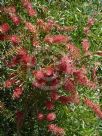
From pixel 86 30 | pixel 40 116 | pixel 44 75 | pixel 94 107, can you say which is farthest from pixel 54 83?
pixel 86 30

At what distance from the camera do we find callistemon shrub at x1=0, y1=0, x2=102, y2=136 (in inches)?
170

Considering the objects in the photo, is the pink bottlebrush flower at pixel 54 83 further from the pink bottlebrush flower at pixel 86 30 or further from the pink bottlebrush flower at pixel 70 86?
the pink bottlebrush flower at pixel 86 30

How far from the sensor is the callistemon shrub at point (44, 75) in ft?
14.2

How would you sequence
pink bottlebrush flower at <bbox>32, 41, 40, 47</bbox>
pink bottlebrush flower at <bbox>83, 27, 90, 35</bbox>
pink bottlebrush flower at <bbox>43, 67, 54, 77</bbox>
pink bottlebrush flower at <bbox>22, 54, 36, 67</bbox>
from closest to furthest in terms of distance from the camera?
1. pink bottlebrush flower at <bbox>43, 67, 54, 77</bbox>
2. pink bottlebrush flower at <bbox>22, 54, 36, 67</bbox>
3. pink bottlebrush flower at <bbox>32, 41, 40, 47</bbox>
4. pink bottlebrush flower at <bbox>83, 27, 90, 35</bbox>

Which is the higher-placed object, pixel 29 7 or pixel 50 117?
pixel 29 7

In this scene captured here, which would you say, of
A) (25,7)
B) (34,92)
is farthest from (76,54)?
(25,7)

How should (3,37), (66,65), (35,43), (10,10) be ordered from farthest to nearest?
(10,10) → (3,37) → (35,43) → (66,65)

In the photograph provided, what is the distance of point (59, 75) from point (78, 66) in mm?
324

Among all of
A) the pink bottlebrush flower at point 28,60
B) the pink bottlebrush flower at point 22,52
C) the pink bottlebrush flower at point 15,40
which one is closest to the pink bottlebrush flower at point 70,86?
the pink bottlebrush flower at point 28,60

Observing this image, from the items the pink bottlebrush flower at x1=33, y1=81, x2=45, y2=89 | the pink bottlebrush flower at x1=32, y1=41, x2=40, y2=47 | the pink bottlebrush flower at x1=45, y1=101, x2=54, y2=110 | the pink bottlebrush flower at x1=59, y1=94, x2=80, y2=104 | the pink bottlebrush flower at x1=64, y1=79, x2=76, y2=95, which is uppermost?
the pink bottlebrush flower at x1=32, y1=41, x2=40, y2=47

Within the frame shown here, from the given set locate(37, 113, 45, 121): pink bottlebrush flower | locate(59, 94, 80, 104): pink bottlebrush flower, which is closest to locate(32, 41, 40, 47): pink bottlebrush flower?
locate(59, 94, 80, 104): pink bottlebrush flower

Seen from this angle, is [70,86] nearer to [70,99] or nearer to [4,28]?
Result: [70,99]

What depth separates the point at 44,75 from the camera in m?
4.21

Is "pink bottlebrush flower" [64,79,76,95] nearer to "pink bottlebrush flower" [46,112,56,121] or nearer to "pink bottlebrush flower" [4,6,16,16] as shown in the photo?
"pink bottlebrush flower" [46,112,56,121]
